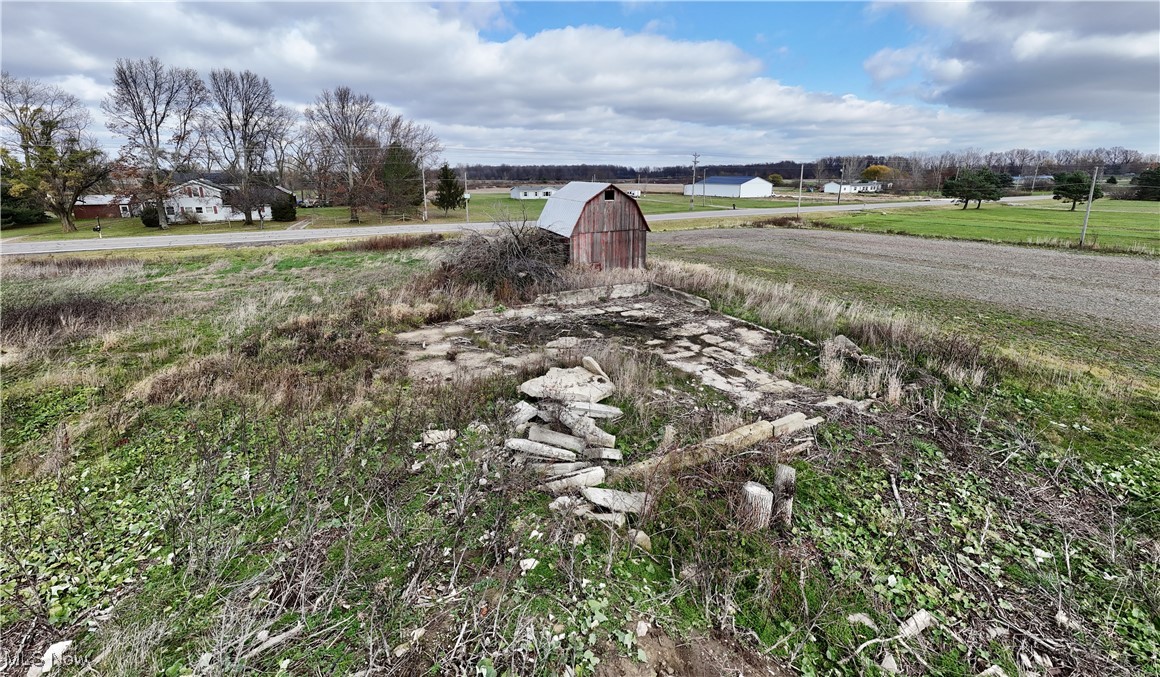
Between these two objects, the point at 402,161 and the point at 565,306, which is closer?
the point at 565,306

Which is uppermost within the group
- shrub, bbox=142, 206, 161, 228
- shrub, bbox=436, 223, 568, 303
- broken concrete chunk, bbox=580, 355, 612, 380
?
shrub, bbox=142, 206, 161, 228

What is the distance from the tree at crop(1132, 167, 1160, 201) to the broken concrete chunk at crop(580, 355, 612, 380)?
7147 cm

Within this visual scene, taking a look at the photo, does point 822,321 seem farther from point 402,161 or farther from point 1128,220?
point 1128,220

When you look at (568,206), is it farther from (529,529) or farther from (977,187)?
(977,187)

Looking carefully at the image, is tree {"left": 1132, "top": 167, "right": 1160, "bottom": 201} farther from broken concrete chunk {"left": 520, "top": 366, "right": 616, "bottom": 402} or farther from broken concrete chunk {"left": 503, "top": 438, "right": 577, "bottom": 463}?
broken concrete chunk {"left": 503, "top": 438, "right": 577, "bottom": 463}

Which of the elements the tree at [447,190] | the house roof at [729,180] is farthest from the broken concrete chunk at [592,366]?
the house roof at [729,180]

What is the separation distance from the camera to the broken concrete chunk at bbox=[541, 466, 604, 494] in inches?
183

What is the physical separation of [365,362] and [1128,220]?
179ft

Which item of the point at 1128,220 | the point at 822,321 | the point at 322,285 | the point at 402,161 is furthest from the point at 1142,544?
the point at 1128,220

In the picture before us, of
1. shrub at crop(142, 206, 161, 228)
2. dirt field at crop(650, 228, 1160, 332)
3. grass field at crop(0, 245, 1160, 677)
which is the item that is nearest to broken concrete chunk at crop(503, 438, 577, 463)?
grass field at crop(0, 245, 1160, 677)

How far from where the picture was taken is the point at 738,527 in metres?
4.02

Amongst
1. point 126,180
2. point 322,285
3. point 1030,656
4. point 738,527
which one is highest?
point 126,180

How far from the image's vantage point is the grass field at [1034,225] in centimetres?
2589

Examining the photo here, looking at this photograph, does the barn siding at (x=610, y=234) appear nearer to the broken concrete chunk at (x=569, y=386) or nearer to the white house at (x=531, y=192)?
the broken concrete chunk at (x=569, y=386)
